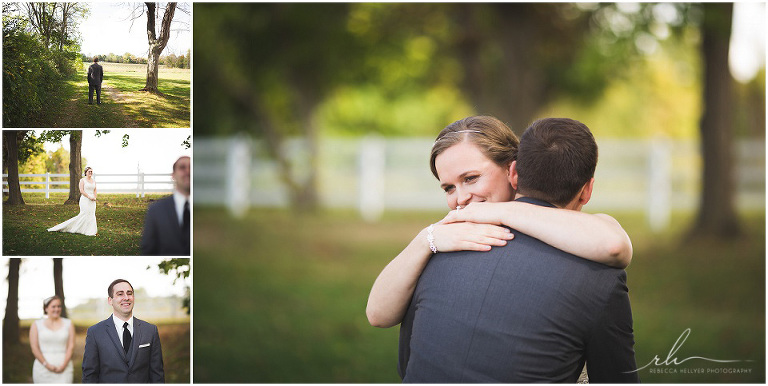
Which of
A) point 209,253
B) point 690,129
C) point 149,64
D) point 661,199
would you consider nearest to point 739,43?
point 661,199

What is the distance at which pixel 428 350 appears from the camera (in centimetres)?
213

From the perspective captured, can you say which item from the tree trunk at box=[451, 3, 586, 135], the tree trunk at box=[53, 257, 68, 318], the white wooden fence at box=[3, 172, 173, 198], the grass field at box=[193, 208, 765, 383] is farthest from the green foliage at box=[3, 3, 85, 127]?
the tree trunk at box=[451, 3, 586, 135]

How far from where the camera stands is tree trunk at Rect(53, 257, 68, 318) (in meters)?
3.40

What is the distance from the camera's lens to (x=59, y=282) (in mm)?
3434

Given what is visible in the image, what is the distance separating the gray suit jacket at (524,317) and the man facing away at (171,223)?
1551 millimetres

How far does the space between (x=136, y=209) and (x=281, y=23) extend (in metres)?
12.7

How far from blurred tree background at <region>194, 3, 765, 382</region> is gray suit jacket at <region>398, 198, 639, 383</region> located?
4.35 metres

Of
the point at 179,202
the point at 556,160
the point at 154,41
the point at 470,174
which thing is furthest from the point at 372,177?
the point at 556,160

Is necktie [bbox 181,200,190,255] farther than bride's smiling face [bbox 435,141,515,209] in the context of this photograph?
Yes

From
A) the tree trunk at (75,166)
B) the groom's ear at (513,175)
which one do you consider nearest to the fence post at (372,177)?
the tree trunk at (75,166)

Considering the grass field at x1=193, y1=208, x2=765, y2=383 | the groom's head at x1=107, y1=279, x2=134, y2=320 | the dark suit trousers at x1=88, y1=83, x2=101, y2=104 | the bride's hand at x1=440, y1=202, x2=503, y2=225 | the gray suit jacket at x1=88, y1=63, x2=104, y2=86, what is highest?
the gray suit jacket at x1=88, y1=63, x2=104, y2=86

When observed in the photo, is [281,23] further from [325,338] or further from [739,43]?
[325,338]

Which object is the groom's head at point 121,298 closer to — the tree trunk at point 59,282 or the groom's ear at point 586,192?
the tree trunk at point 59,282

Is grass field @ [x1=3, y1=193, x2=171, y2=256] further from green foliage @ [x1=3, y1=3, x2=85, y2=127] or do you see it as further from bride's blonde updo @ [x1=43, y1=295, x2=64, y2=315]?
green foliage @ [x1=3, y1=3, x2=85, y2=127]
